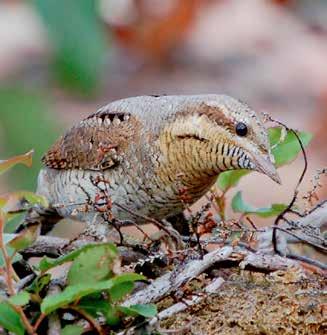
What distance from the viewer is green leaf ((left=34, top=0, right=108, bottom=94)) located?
128 inches

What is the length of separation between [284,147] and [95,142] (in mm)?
471

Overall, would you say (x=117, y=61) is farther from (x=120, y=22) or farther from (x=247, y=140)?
(x=247, y=140)

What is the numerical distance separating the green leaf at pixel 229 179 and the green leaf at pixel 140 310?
0.80 meters

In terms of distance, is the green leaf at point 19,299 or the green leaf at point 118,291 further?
the green leaf at point 118,291

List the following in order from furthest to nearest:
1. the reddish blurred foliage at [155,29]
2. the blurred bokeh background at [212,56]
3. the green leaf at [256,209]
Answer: the reddish blurred foliage at [155,29]
the blurred bokeh background at [212,56]
the green leaf at [256,209]

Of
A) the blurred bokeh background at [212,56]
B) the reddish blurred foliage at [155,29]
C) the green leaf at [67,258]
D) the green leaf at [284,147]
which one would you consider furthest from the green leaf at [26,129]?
the reddish blurred foliage at [155,29]

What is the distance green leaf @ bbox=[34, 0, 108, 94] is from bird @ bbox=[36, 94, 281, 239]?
0.31 meters

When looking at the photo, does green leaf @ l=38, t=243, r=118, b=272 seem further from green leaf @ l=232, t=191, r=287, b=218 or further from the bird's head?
green leaf @ l=232, t=191, r=287, b=218

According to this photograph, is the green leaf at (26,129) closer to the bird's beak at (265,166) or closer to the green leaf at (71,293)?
the bird's beak at (265,166)

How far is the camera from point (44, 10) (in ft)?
10.6

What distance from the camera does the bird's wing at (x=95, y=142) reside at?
2920 mm

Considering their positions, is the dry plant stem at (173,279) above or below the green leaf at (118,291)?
below

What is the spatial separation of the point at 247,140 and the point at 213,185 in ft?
1.01

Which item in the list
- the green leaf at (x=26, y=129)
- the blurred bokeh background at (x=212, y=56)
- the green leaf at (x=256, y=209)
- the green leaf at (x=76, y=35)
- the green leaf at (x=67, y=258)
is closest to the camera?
the green leaf at (x=67, y=258)
